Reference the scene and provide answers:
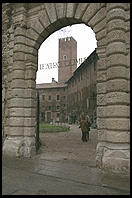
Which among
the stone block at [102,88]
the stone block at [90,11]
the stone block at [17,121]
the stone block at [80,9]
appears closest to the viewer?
the stone block at [102,88]

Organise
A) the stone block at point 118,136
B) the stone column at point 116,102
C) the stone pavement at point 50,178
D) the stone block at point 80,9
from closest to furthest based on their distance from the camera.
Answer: the stone pavement at point 50,178
the stone column at point 116,102
the stone block at point 118,136
the stone block at point 80,9

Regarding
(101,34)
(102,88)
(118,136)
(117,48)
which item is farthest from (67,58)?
(118,136)

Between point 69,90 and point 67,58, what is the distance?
15413 millimetres

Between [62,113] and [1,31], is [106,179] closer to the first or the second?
[1,31]

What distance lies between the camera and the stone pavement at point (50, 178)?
3.89 meters

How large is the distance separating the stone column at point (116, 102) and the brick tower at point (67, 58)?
50.2 metres

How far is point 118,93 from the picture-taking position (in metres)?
5.35

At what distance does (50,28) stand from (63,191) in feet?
18.1

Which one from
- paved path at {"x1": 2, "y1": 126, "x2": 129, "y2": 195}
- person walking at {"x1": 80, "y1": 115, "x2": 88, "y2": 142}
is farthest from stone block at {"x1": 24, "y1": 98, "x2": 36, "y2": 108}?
person walking at {"x1": 80, "y1": 115, "x2": 88, "y2": 142}

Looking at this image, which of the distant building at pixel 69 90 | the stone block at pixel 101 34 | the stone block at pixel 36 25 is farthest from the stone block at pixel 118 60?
the distant building at pixel 69 90

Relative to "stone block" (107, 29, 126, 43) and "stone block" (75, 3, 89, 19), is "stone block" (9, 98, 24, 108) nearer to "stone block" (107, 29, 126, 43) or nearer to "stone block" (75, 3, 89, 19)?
"stone block" (75, 3, 89, 19)

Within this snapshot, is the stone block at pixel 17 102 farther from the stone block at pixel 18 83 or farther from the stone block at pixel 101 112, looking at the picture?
the stone block at pixel 101 112

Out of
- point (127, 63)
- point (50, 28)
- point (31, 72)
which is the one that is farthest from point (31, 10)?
point (127, 63)

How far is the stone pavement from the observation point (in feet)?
12.8
